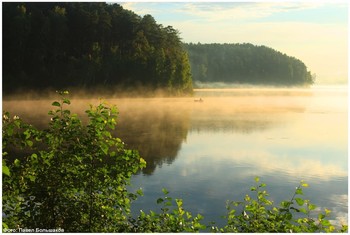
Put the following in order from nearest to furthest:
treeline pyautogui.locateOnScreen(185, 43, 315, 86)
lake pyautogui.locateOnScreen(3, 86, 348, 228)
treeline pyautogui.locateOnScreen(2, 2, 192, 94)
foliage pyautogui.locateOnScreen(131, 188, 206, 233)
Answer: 1. foliage pyautogui.locateOnScreen(131, 188, 206, 233)
2. lake pyautogui.locateOnScreen(3, 86, 348, 228)
3. treeline pyautogui.locateOnScreen(2, 2, 192, 94)
4. treeline pyautogui.locateOnScreen(185, 43, 315, 86)

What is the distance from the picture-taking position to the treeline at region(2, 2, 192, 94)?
213 feet

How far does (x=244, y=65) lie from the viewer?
97.4 meters

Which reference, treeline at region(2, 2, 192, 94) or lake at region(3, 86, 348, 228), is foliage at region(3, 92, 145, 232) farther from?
treeline at region(2, 2, 192, 94)

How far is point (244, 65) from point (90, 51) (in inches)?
1501

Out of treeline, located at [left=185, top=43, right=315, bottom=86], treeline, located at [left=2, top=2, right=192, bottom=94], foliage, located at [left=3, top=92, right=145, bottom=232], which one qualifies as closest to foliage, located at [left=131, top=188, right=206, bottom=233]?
foliage, located at [left=3, top=92, right=145, bottom=232]

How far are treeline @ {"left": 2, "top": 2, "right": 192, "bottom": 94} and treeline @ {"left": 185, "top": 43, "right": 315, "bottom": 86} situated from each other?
14.5 m

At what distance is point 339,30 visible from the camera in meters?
43.8

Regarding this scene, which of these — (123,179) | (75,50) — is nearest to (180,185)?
(123,179)

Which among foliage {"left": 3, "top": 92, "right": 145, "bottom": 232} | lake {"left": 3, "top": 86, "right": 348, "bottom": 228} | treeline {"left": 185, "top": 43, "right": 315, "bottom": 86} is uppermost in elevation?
treeline {"left": 185, "top": 43, "right": 315, "bottom": 86}

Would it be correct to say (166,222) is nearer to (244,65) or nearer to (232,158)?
(232,158)

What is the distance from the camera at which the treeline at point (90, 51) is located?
65.0m

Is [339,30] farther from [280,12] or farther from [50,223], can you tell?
[50,223]

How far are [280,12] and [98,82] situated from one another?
4337cm

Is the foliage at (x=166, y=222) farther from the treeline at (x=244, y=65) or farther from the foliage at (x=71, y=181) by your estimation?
the treeline at (x=244, y=65)
